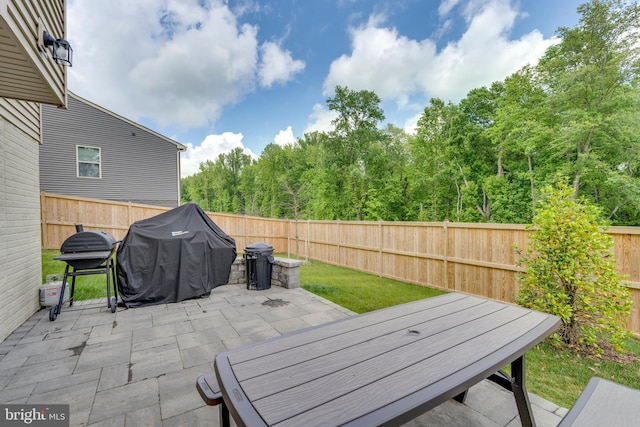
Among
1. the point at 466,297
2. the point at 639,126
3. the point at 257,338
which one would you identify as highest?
the point at 639,126

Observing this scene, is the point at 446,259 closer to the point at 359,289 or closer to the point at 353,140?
the point at 359,289

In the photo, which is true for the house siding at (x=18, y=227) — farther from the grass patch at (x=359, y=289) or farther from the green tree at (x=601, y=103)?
the green tree at (x=601, y=103)

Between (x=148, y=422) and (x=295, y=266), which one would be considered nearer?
(x=148, y=422)

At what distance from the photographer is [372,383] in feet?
3.77

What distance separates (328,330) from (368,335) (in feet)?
0.83

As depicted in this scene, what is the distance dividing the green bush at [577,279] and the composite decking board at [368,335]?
2.00 metres

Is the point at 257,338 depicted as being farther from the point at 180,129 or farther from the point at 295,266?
the point at 180,129

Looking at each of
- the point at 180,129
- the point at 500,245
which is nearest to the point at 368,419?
the point at 500,245

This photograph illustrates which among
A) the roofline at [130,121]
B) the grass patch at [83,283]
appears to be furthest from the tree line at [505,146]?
the grass patch at [83,283]

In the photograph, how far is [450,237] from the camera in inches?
250

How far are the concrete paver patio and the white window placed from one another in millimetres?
8200

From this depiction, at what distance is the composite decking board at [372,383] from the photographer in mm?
958

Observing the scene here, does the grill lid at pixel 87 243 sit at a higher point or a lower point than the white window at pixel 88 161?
lower

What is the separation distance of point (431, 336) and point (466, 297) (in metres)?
1.07
